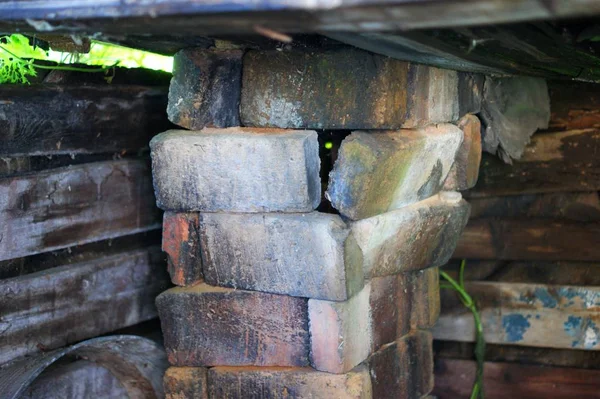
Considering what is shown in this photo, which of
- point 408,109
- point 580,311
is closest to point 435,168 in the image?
point 408,109

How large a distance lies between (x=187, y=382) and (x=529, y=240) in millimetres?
2334

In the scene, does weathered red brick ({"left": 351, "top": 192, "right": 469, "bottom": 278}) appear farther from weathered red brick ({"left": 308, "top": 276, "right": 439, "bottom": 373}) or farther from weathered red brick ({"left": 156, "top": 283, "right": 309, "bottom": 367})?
weathered red brick ({"left": 156, "top": 283, "right": 309, "bottom": 367})

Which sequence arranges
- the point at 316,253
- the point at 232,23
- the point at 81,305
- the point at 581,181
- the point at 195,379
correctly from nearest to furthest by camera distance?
the point at 232,23 < the point at 316,253 < the point at 195,379 < the point at 81,305 < the point at 581,181

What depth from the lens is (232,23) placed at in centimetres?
175

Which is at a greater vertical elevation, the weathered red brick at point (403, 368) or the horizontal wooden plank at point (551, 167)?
the horizontal wooden plank at point (551, 167)

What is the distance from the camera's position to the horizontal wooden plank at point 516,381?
4.60m

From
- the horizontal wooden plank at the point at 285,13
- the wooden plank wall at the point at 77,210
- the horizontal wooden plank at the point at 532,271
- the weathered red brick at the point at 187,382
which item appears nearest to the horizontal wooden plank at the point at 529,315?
the horizontal wooden plank at the point at 532,271

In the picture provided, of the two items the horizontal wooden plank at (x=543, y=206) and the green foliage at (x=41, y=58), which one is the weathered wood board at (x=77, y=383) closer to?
the green foliage at (x=41, y=58)

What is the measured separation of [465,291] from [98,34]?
3.17 metres

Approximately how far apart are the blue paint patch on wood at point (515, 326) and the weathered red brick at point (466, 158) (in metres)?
1.26

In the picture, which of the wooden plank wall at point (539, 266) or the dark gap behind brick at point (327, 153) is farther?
the wooden plank wall at point (539, 266)

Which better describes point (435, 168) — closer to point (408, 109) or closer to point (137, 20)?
point (408, 109)

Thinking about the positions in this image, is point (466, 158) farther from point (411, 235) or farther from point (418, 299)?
point (418, 299)

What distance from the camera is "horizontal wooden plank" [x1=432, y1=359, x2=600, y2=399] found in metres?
4.60
